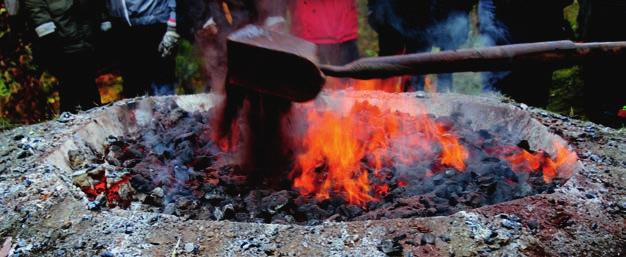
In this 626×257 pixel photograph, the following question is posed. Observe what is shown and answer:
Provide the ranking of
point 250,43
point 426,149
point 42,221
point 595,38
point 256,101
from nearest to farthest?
1. point 42,221
2. point 250,43
3. point 256,101
4. point 426,149
5. point 595,38

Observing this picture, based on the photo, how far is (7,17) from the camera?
22.4ft

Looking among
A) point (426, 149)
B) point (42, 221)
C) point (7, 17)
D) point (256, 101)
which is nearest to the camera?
point (42, 221)

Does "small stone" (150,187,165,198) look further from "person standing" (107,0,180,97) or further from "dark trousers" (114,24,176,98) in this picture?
"dark trousers" (114,24,176,98)

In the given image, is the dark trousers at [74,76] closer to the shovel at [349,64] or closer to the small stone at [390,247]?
the shovel at [349,64]

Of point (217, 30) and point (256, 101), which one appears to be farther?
point (217, 30)

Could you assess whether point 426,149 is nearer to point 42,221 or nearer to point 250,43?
point 250,43

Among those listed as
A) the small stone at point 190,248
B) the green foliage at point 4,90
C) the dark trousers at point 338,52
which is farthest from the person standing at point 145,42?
the small stone at point 190,248

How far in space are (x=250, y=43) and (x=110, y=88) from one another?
6144 mm

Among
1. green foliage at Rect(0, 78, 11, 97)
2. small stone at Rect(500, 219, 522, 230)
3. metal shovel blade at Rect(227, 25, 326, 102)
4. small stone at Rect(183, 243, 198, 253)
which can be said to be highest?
metal shovel blade at Rect(227, 25, 326, 102)

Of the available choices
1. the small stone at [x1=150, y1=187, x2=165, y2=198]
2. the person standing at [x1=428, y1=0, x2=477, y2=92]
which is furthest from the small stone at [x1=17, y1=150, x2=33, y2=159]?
the person standing at [x1=428, y1=0, x2=477, y2=92]

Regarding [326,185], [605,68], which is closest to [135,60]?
[326,185]

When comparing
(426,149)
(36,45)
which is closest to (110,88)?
(36,45)

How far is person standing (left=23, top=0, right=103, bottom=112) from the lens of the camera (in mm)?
5668

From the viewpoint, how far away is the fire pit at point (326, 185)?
255cm
